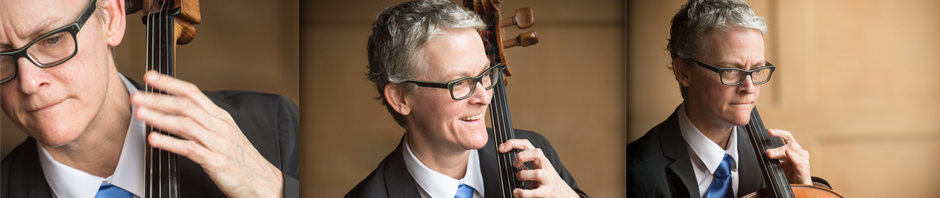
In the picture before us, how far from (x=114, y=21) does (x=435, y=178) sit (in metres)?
0.85

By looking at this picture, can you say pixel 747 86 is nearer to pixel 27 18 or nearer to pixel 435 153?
pixel 435 153

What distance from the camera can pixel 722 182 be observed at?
1.73 m

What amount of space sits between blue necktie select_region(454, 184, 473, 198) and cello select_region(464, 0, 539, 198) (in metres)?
0.09

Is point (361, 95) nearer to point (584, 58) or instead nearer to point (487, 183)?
point (487, 183)

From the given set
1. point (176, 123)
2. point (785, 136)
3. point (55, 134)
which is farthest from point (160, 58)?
point (785, 136)

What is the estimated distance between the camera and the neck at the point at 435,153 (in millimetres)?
1456

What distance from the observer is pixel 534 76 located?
5.20 feet

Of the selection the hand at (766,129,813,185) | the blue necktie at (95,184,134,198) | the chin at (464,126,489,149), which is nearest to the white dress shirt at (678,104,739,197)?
the hand at (766,129,813,185)

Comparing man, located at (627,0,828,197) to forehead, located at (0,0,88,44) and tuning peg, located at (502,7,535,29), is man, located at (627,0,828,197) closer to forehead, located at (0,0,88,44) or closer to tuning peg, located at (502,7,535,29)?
tuning peg, located at (502,7,535,29)

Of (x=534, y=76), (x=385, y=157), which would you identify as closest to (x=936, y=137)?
(x=534, y=76)

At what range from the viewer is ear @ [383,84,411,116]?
4.65ft

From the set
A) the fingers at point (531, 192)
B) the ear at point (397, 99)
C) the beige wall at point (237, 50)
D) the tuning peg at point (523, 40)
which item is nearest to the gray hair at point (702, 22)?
the tuning peg at point (523, 40)

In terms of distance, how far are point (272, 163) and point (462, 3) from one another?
678mm

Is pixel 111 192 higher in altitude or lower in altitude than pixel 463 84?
lower
